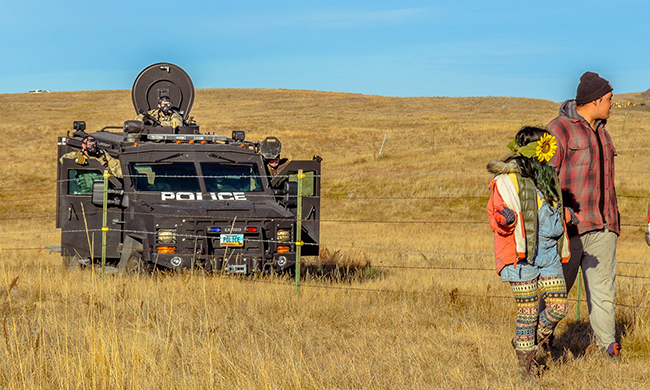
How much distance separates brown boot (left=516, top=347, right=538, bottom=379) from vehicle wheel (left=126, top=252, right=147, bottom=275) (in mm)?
5704

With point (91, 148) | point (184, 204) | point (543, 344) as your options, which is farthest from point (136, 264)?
point (543, 344)

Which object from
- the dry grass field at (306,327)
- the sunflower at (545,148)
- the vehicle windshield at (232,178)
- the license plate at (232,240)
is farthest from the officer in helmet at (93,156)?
the sunflower at (545,148)

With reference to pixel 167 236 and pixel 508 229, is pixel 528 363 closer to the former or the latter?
pixel 508 229

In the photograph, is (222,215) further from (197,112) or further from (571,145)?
(197,112)

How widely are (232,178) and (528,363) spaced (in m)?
6.70

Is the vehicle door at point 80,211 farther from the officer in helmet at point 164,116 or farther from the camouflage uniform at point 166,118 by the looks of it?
the camouflage uniform at point 166,118

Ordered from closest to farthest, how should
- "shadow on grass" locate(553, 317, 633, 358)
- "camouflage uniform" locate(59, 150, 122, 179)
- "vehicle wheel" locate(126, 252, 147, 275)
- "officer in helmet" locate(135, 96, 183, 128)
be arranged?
"shadow on grass" locate(553, 317, 633, 358) < "vehicle wheel" locate(126, 252, 147, 275) < "camouflage uniform" locate(59, 150, 122, 179) < "officer in helmet" locate(135, 96, 183, 128)

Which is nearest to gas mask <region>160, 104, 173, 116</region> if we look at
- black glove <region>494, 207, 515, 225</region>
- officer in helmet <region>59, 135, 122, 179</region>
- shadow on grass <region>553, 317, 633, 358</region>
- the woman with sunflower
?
officer in helmet <region>59, 135, 122, 179</region>

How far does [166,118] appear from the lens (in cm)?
1402

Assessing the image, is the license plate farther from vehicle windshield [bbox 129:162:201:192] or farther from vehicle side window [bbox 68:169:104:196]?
vehicle side window [bbox 68:169:104:196]

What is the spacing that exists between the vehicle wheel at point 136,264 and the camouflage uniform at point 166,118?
3570 millimetres

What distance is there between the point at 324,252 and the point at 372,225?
10.5m

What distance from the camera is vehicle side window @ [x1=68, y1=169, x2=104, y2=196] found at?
39.1ft

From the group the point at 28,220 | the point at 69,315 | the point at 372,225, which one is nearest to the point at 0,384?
the point at 69,315
